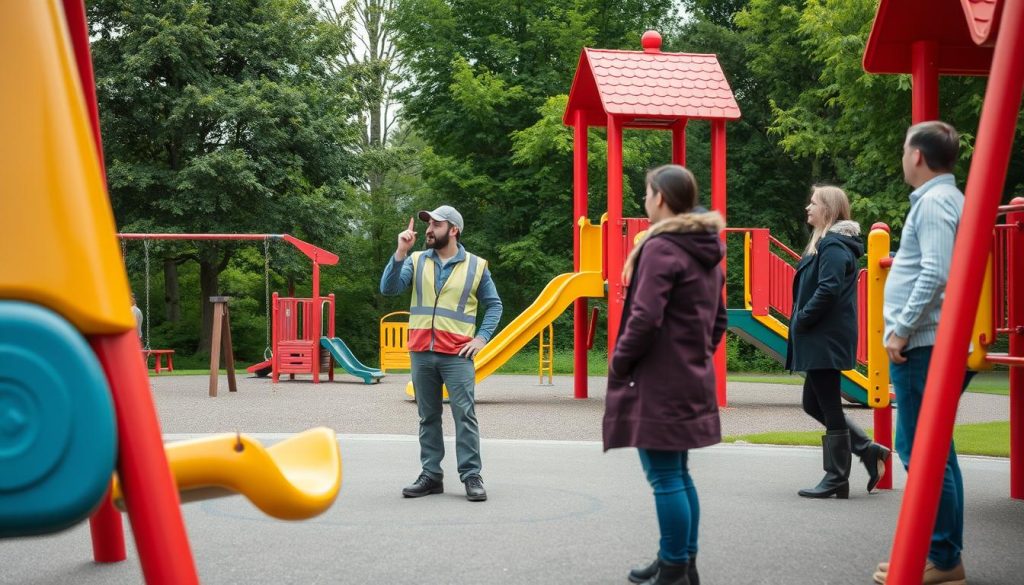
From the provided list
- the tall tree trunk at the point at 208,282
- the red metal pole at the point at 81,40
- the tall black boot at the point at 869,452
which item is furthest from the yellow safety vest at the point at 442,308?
the tall tree trunk at the point at 208,282

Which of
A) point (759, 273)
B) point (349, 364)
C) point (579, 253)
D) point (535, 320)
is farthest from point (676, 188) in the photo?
point (349, 364)

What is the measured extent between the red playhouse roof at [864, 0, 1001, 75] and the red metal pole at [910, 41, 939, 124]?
5cm

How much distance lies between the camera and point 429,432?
6773 millimetres

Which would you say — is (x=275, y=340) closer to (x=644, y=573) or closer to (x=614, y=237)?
(x=614, y=237)

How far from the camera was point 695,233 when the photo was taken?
4145mm

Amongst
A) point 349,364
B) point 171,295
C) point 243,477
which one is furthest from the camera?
point 171,295

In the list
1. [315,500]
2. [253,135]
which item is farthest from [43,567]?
[253,135]

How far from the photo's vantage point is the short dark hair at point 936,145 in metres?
4.37

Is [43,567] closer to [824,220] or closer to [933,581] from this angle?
[933,581]

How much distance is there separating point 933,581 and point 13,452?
11.8 feet

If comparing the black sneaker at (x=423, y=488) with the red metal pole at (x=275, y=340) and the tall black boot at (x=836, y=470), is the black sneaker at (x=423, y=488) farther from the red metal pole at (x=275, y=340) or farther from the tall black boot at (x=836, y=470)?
the red metal pole at (x=275, y=340)

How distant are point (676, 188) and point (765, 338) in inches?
444

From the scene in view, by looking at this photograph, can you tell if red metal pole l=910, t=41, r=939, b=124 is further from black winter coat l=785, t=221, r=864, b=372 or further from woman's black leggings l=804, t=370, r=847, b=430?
woman's black leggings l=804, t=370, r=847, b=430

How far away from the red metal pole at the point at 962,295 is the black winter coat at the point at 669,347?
903mm
